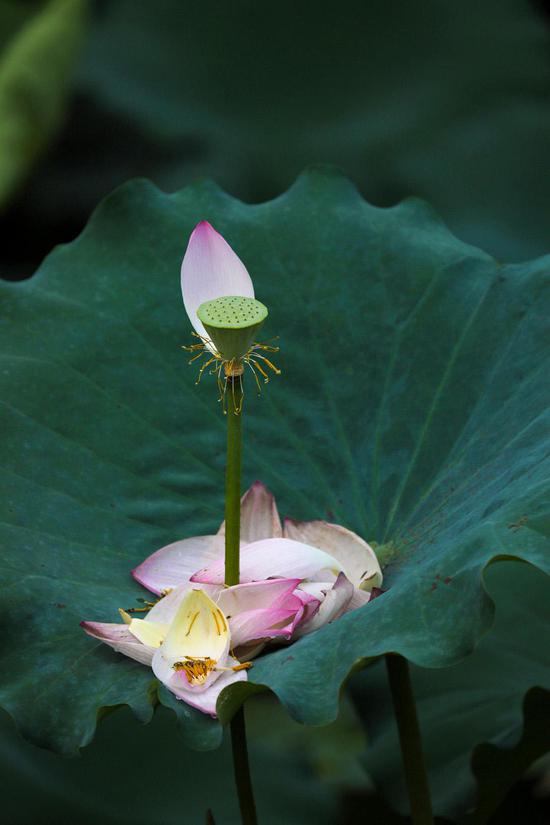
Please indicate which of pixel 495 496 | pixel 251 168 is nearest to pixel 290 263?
pixel 495 496

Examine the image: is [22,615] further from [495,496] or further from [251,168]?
[251,168]

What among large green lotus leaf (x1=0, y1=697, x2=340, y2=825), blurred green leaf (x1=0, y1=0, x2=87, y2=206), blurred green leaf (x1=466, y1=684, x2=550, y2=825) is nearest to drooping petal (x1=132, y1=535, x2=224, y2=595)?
large green lotus leaf (x1=0, y1=697, x2=340, y2=825)

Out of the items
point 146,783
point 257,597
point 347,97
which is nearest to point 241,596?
point 257,597

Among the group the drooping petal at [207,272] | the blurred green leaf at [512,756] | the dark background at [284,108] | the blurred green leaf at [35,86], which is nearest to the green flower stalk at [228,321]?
the drooping petal at [207,272]

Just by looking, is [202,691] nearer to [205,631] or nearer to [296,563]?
[205,631]

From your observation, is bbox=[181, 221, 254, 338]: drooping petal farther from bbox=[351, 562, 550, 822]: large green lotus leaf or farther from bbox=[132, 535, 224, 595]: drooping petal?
bbox=[351, 562, 550, 822]: large green lotus leaf

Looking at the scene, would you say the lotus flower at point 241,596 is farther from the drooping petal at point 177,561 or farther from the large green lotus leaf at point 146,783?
the large green lotus leaf at point 146,783
